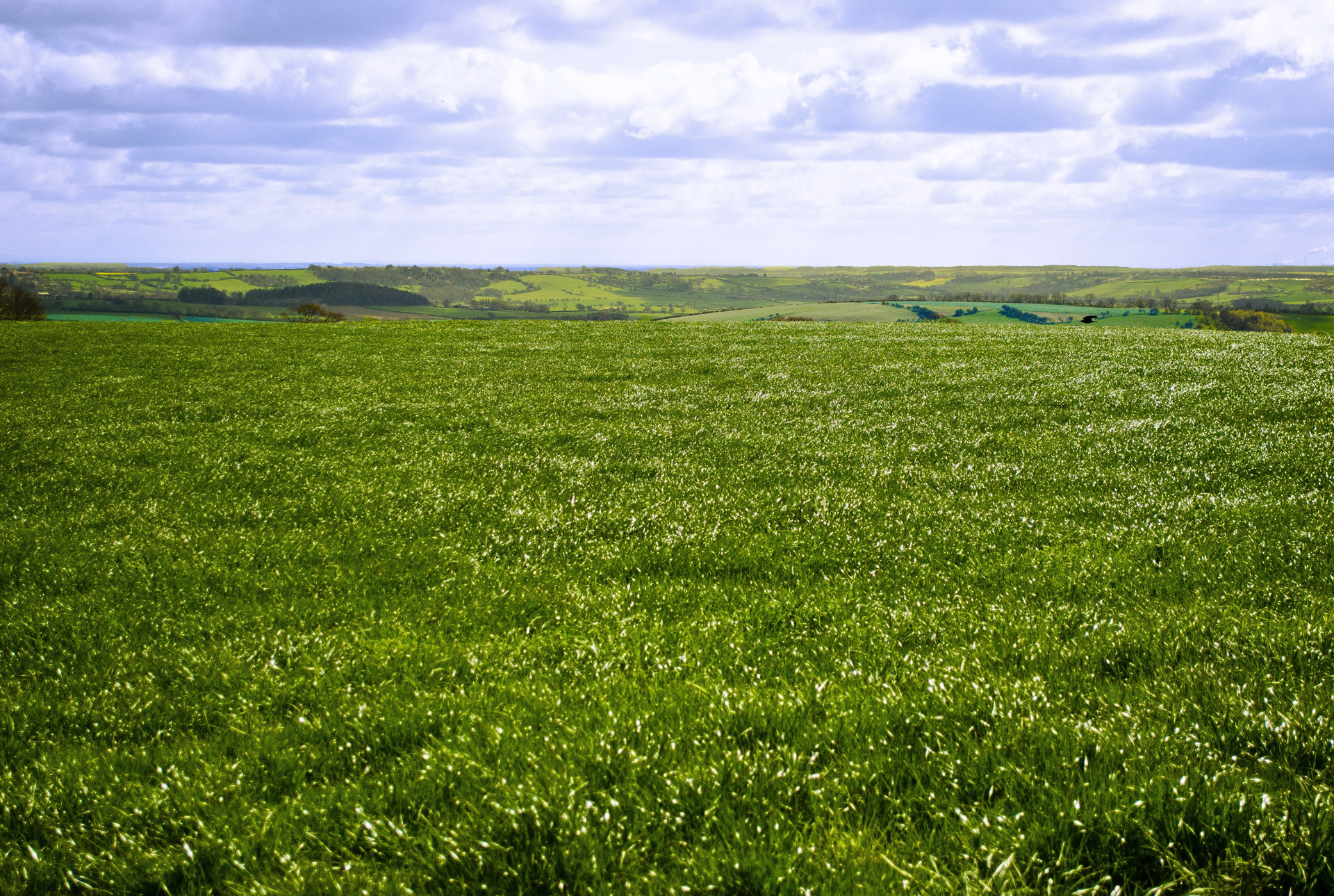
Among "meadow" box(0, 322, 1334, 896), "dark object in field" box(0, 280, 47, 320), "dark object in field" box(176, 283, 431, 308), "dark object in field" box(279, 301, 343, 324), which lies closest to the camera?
"meadow" box(0, 322, 1334, 896)

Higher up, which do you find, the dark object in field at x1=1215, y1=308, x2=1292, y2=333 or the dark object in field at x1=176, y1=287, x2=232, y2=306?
the dark object in field at x1=176, y1=287, x2=232, y2=306

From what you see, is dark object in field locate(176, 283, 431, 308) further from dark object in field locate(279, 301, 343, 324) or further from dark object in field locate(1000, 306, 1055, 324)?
dark object in field locate(1000, 306, 1055, 324)

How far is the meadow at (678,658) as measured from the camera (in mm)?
4219

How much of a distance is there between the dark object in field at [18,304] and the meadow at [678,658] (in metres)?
56.2

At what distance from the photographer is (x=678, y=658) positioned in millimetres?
6934

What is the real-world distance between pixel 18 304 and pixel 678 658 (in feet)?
256

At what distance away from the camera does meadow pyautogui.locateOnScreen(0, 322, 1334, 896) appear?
422 centimetres

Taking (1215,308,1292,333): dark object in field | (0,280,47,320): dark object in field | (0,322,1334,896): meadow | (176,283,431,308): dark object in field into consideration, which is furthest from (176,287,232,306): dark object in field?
(1215,308,1292,333): dark object in field

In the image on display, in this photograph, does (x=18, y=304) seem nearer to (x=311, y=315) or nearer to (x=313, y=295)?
(x=311, y=315)

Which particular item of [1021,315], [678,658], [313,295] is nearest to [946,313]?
[1021,315]

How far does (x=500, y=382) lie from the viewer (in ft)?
83.6

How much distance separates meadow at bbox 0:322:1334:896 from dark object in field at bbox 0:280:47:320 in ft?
184

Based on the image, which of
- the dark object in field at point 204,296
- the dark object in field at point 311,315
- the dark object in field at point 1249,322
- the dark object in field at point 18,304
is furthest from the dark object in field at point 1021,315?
the dark object in field at point 204,296

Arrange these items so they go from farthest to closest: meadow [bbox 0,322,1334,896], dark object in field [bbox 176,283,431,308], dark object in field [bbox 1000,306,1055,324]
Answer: dark object in field [bbox 176,283,431,308]
dark object in field [bbox 1000,306,1055,324]
meadow [bbox 0,322,1334,896]
